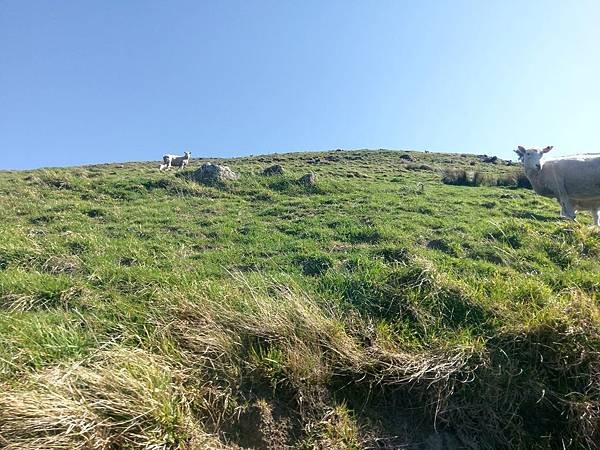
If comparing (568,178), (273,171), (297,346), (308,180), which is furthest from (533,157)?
(297,346)

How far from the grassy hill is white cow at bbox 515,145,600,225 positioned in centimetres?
397

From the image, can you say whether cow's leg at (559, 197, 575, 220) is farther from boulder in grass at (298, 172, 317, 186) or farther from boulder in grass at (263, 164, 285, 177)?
boulder in grass at (263, 164, 285, 177)

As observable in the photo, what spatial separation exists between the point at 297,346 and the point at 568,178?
11.4 meters

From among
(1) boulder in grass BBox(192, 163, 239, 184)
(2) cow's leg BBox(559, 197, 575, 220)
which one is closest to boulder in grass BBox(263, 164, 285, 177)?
(1) boulder in grass BBox(192, 163, 239, 184)

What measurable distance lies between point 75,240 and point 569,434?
945cm

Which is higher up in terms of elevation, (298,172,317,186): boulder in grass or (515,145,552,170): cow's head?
(515,145,552,170): cow's head

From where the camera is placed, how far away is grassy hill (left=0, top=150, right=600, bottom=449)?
4629 mm

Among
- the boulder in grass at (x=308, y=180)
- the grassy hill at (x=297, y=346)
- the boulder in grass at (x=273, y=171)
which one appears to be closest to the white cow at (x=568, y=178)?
the grassy hill at (x=297, y=346)

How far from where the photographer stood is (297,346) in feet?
18.8

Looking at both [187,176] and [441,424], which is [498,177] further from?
[441,424]

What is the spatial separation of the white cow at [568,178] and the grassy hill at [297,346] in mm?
3966

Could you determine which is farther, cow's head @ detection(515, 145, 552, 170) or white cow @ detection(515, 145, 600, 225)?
cow's head @ detection(515, 145, 552, 170)

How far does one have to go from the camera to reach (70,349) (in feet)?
17.1

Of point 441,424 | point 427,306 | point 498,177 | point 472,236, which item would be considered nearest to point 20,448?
point 441,424
